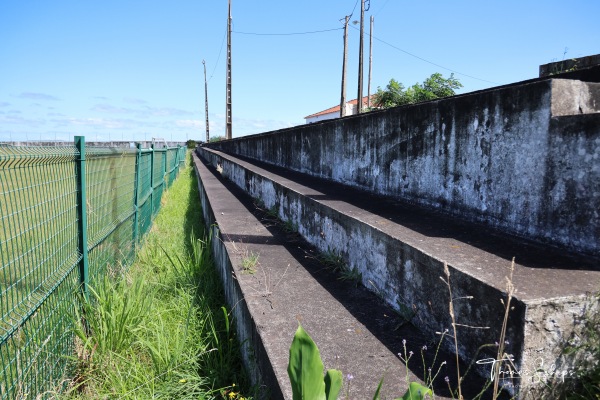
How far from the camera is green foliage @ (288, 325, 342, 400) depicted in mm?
1245

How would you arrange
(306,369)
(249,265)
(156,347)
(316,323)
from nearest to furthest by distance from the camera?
(306,369) < (316,323) < (156,347) < (249,265)

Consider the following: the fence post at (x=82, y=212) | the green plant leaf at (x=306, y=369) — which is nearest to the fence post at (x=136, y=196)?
the fence post at (x=82, y=212)

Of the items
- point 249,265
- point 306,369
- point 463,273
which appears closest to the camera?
point 306,369

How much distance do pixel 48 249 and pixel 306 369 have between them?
189 cm

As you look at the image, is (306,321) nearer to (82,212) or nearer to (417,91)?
(82,212)

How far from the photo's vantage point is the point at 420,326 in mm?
2180

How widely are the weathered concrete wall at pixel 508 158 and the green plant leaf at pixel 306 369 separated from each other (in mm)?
1519

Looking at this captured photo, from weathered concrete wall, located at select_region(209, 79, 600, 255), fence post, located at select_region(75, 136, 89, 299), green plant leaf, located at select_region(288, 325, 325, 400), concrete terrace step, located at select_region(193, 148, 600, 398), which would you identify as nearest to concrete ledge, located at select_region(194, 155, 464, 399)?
concrete terrace step, located at select_region(193, 148, 600, 398)

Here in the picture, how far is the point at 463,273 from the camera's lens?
182 cm

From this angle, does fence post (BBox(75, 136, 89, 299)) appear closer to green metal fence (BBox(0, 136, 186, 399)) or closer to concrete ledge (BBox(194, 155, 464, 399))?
green metal fence (BBox(0, 136, 186, 399))

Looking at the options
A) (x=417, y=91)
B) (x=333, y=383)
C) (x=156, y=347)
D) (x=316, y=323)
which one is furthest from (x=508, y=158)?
(x=417, y=91)

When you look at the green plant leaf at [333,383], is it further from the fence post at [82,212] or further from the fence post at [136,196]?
the fence post at [136,196]

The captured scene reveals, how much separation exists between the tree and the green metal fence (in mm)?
25057

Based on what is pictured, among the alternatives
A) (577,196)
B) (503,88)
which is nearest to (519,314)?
(577,196)
